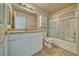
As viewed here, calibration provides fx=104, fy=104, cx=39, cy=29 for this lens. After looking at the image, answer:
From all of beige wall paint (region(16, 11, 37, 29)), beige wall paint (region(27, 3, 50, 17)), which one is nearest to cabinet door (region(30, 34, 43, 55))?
beige wall paint (region(16, 11, 37, 29))

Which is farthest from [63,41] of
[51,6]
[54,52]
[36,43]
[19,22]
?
[19,22]

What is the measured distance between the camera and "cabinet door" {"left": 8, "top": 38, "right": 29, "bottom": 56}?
132cm

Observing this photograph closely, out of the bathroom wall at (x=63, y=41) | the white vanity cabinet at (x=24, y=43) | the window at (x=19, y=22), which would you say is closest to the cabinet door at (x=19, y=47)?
the white vanity cabinet at (x=24, y=43)

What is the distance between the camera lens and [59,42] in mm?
1407

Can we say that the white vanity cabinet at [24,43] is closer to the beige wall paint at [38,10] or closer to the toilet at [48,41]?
the toilet at [48,41]

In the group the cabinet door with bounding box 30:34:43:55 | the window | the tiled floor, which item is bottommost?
the tiled floor

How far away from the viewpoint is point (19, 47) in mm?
1371

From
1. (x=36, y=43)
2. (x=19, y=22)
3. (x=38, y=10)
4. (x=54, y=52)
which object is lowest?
(x=54, y=52)

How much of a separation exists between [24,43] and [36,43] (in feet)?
0.54

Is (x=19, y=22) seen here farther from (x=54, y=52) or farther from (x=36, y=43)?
(x=54, y=52)

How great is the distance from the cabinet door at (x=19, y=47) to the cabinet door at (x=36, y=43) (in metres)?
0.08

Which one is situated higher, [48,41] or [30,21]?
[30,21]

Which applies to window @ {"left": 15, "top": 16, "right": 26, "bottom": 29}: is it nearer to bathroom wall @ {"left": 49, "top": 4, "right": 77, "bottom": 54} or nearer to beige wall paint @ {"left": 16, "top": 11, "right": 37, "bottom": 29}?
beige wall paint @ {"left": 16, "top": 11, "right": 37, "bottom": 29}

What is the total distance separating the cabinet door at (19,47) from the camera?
1.32m
